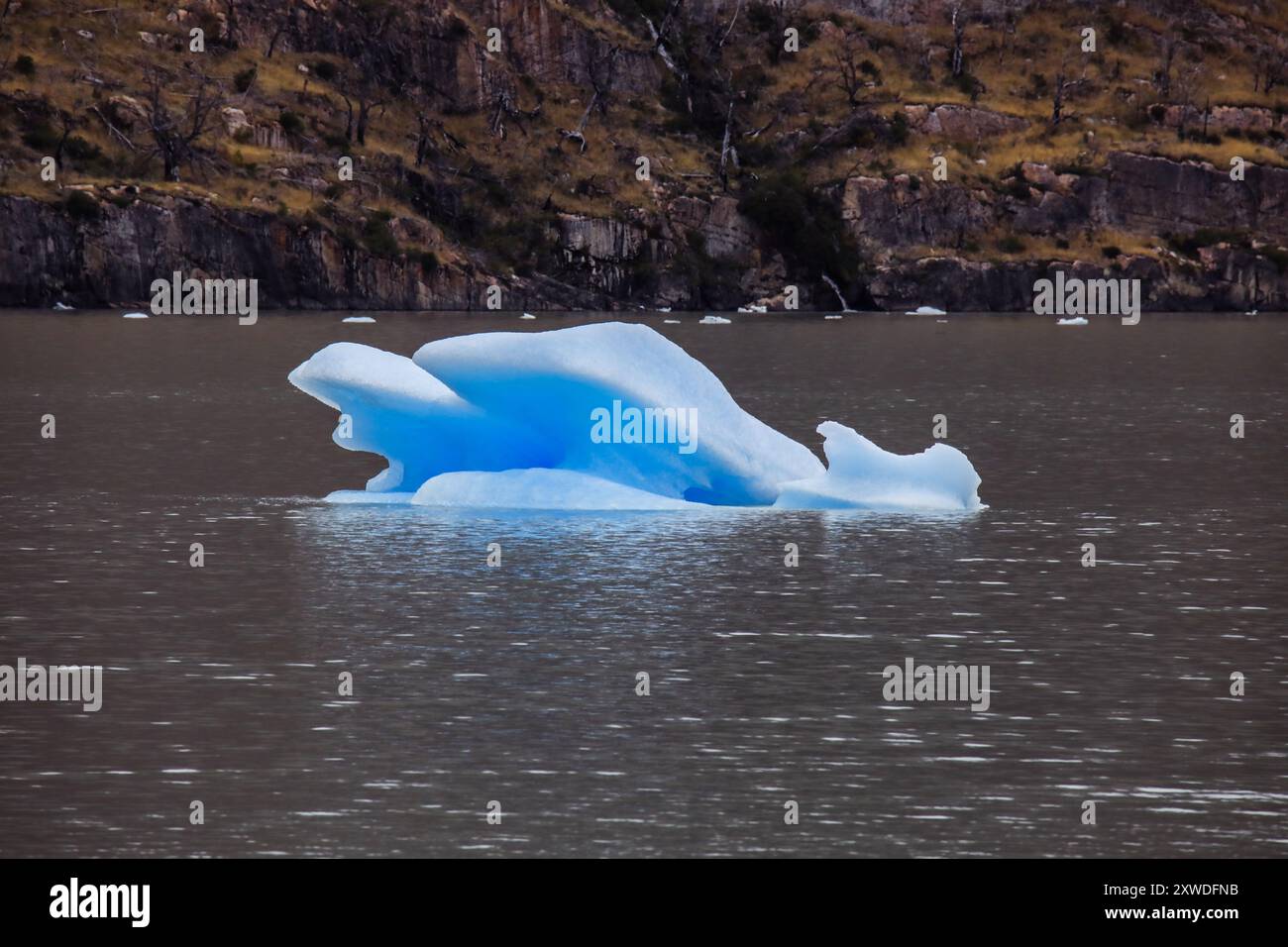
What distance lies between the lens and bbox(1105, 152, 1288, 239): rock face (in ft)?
603

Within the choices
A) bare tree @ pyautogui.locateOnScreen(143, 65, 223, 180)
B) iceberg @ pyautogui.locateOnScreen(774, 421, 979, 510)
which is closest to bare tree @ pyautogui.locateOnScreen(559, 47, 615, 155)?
bare tree @ pyautogui.locateOnScreen(143, 65, 223, 180)

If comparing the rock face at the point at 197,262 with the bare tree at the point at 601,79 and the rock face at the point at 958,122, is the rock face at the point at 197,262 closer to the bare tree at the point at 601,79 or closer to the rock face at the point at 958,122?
the bare tree at the point at 601,79

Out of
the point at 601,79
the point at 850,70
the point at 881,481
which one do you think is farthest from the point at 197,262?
the point at 881,481

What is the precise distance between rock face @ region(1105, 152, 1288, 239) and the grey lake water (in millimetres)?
133462

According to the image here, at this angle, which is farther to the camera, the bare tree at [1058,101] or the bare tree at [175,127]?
the bare tree at [1058,101]

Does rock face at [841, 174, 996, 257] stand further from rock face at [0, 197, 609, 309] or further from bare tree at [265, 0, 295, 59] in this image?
bare tree at [265, 0, 295, 59]

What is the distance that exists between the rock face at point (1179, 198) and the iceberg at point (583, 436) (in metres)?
147

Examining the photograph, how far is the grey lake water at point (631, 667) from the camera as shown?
65.2ft

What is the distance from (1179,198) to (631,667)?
16740 centimetres

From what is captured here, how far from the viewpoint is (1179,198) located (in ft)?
607

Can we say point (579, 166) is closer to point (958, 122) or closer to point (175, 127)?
point (175, 127)

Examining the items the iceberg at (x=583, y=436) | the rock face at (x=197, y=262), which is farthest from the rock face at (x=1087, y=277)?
the iceberg at (x=583, y=436)
